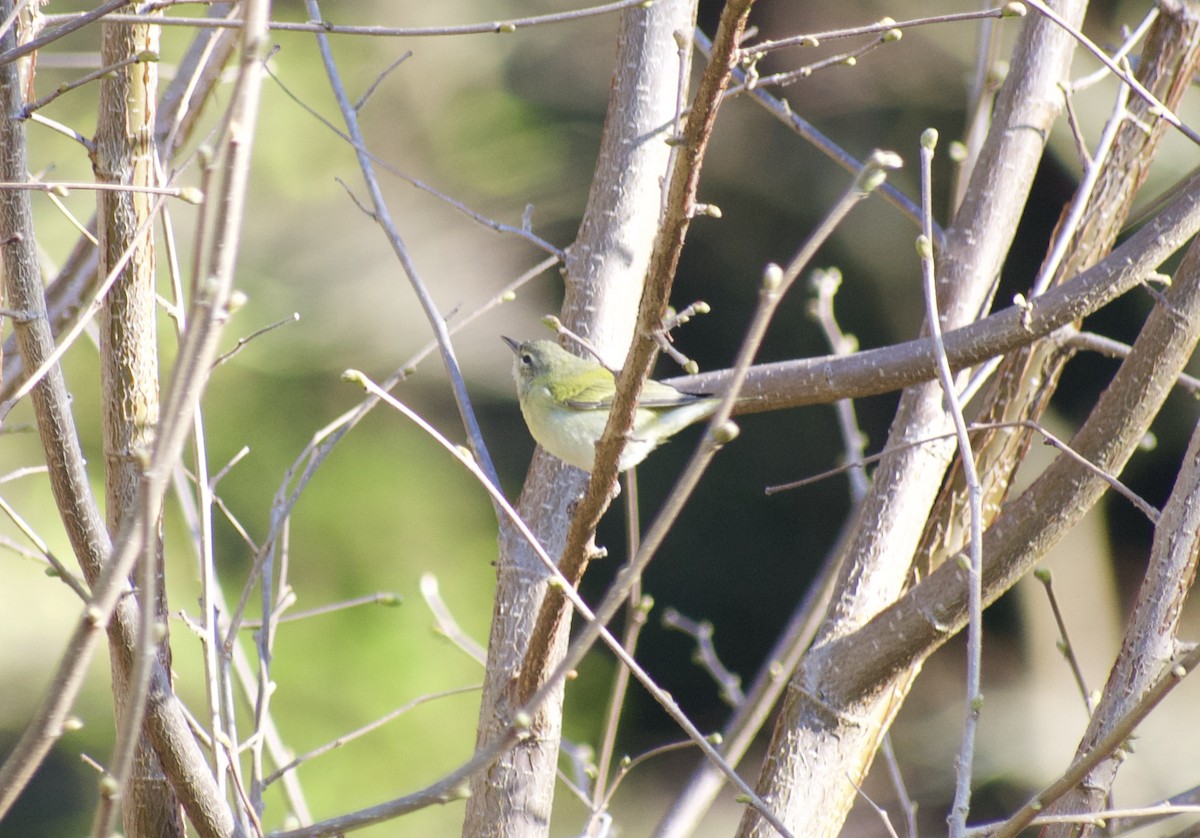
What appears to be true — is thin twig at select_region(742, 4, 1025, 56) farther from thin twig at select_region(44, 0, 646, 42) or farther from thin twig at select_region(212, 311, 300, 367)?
thin twig at select_region(212, 311, 300, 367)

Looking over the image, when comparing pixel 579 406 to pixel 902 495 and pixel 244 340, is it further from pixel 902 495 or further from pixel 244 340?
pixel 244 340

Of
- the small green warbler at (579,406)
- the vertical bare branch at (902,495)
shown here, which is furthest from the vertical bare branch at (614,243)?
the vertical bare branch at (902,495)

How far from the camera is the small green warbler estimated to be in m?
2.45

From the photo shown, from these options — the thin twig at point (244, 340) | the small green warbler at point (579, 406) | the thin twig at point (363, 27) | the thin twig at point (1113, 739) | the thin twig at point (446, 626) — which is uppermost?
the small green warbler at point (579, 406)

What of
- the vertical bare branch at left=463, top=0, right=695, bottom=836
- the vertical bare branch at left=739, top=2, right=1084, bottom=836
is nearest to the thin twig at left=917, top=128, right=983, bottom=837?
the vertical bare branch at left=739, top=2, right=1084, bottom=836

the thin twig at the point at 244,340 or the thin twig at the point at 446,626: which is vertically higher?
the thin twig at the point at 244,340

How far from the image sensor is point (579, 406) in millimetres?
2893

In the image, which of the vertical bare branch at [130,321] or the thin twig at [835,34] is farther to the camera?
the vertical bare branch at [130,321]

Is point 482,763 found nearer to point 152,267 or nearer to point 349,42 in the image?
point 152,267

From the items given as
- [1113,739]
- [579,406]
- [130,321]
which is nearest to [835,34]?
[1113,739]

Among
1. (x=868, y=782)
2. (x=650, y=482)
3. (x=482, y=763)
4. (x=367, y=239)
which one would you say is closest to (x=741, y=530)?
(x=650, y=482)

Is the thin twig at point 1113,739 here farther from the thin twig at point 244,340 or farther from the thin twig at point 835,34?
the thin twig at point 244,340

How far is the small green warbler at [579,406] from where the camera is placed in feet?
8.05

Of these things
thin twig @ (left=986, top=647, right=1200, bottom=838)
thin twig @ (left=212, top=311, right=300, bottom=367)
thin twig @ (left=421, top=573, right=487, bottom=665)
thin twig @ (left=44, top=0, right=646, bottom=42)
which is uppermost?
thin twig @ (left=44, top=0, right=646, bottom=42)
